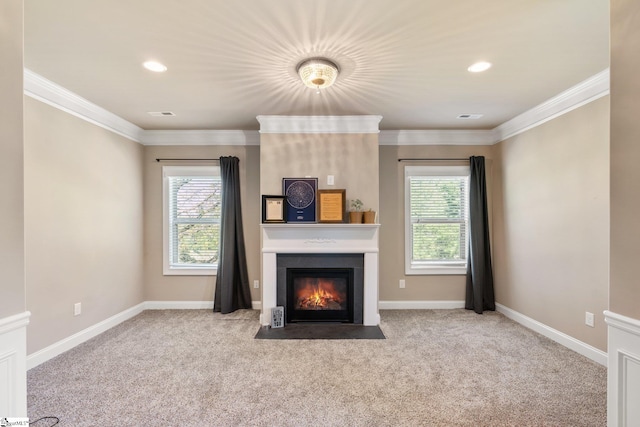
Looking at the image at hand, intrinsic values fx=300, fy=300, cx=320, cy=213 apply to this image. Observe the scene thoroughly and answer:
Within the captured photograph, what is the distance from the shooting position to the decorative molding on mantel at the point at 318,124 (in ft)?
9.01

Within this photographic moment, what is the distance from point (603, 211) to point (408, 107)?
6.72 feet

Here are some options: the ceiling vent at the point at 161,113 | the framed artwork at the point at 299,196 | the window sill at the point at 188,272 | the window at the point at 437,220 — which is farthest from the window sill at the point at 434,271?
the ceiling vent at the point at 161,113

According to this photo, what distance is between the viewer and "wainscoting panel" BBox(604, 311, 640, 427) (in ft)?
4.08

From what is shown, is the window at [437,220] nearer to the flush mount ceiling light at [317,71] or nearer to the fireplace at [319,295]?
the fireplace at [319,295]

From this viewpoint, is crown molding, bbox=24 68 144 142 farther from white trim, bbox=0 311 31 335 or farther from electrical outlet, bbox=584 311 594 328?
electrical outlet, bbox=584 311 594 328

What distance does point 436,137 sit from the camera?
430 cm

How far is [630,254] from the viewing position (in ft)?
4.17

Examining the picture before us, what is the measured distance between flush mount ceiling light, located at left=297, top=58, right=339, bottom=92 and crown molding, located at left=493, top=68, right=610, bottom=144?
2.33m

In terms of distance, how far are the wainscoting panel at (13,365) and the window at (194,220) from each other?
305cm

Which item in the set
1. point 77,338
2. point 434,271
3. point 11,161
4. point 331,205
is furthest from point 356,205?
point 77,338

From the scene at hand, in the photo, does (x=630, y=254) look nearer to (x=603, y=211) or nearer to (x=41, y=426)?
(x=603, y=211)

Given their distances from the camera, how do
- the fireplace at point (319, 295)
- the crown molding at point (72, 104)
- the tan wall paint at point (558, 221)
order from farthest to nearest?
the fireplace at point (319, 295) → the tan wall paint at point (558, 221) → the crown molding at point (72, 104)

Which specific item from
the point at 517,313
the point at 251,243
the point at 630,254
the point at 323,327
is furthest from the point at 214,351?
the point at 517,313

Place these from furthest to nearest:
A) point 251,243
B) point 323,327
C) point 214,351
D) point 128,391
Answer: point 251,243, point 323,327, point 214,351, point 128,391
